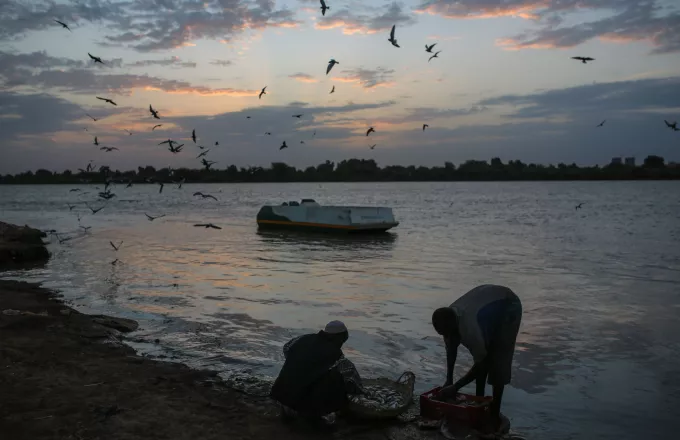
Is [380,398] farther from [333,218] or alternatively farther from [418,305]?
[333,218]

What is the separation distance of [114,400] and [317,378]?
2559 mm

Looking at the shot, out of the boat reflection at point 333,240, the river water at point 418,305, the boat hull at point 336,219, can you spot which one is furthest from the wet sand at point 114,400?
the boat hull at point 336,219

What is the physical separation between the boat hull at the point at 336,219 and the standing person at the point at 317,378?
24676 mm

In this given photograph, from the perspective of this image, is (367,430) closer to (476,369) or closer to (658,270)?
(476,369)

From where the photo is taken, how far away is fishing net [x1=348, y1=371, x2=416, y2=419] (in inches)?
254

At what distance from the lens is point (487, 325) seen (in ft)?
19.0

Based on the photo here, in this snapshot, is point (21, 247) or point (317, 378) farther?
point (21, 247)

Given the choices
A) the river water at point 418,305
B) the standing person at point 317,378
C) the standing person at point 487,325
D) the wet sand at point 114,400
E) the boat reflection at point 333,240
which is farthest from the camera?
the boat reflection at point 333,240

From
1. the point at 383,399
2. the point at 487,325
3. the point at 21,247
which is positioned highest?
the point at 487,325

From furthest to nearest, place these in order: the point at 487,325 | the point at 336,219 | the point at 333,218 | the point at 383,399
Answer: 1. the point at 333,218
2. the point at 336,219
3. the point at 383,399
4. the point at 487,325

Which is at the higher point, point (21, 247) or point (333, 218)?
point (333, 218)

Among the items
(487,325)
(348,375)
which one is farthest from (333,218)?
(487,325)

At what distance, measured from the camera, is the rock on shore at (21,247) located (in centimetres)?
2044

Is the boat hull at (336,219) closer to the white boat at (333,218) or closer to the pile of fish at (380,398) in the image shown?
the white boat at (333,218)
